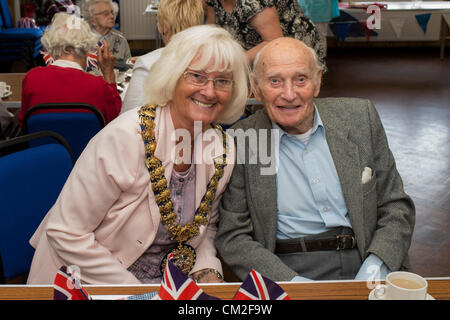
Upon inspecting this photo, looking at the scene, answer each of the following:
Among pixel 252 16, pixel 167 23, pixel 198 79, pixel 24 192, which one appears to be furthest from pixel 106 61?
pixel 198 79

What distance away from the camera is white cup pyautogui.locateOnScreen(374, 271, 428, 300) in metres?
1.12

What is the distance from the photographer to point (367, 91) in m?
7.91

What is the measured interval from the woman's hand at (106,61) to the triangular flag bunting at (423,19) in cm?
811

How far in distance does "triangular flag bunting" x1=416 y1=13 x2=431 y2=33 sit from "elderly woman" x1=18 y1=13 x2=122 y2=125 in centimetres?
839

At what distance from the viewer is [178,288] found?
978mm

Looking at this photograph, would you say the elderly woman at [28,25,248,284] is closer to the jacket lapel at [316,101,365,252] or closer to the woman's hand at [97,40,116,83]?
the jacket lapel at [316,101,365,252]

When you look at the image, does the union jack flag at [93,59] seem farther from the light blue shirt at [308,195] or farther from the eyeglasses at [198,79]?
the light blue shirt at [308,195]

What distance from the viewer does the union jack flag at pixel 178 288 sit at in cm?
97

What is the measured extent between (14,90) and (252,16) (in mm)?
1913

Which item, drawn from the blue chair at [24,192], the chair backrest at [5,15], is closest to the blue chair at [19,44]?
the chair backrest at [5,15]

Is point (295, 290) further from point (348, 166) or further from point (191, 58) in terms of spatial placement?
point (191, 58)

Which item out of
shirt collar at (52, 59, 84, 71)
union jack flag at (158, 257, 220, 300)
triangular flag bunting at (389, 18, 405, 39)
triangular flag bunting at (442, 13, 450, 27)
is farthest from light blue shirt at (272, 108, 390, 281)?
triangular flag bunting at (389, 18, 405, 39)

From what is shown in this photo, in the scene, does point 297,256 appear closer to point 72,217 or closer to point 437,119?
point 72,217

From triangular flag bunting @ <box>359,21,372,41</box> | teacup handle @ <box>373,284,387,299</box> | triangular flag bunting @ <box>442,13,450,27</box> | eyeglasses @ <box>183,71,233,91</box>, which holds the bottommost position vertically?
triangular flag bunting @ <box>359,21,372,41</box>
